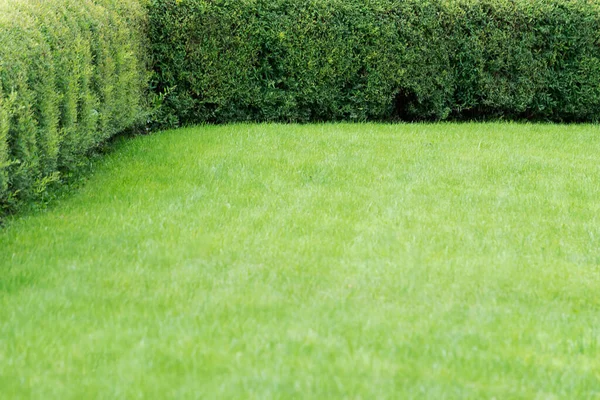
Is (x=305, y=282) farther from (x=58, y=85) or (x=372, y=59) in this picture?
(x=372, y=59)

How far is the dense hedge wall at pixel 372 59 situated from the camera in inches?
426

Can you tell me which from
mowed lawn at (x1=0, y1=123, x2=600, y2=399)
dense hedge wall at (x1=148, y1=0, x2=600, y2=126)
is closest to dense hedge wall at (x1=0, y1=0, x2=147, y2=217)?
mowed lawn at (x1=0, y1=123, x2=600, y2=399)

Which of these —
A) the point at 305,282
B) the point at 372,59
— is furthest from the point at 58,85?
the point at 372,59

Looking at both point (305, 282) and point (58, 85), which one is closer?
point (305, 282)

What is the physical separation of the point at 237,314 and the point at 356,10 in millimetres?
7555

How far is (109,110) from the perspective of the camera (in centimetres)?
865

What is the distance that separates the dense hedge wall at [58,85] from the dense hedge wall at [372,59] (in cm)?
123

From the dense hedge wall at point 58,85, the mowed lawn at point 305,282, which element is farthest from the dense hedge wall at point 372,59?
the mowed lawn at point 305,282

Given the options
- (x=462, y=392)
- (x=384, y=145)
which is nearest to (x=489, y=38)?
(x=384, y=145)

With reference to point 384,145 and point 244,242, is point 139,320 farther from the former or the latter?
point 384,145

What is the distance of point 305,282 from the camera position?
507 centimetres

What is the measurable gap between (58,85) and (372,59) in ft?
17.5

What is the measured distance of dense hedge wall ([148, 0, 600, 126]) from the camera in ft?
35.5

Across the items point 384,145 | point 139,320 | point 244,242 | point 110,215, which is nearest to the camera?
point 139,320
